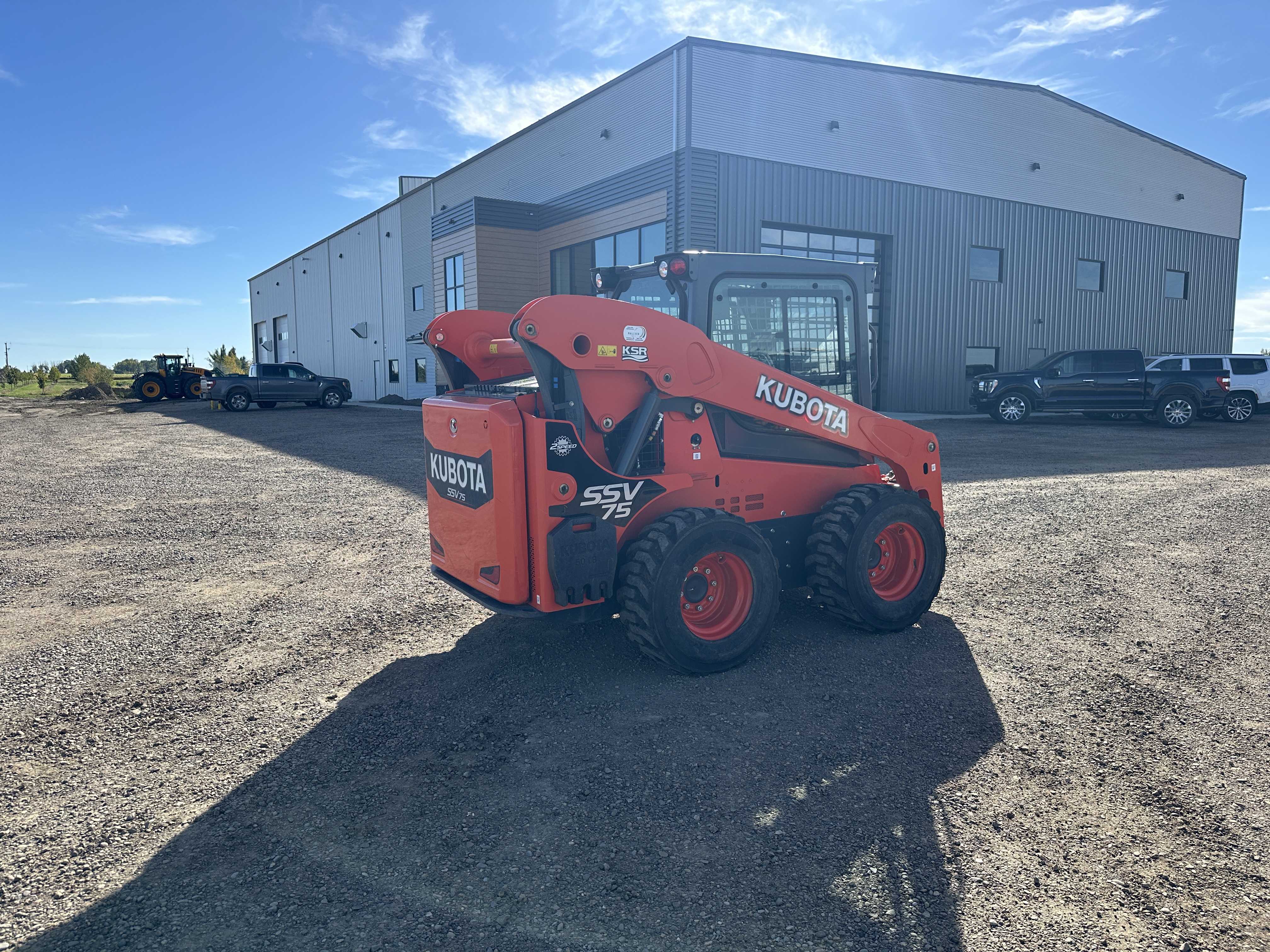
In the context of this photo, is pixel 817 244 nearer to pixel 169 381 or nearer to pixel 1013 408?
pixel 1013 408

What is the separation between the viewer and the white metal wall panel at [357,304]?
37.7 m

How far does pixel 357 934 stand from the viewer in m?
2.48

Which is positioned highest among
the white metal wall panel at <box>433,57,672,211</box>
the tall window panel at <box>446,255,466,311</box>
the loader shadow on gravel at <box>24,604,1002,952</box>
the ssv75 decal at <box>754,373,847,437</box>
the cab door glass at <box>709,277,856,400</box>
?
the white metal wall panel at <box>433,57,672,211</box>

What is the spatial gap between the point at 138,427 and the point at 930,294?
72.6 feet

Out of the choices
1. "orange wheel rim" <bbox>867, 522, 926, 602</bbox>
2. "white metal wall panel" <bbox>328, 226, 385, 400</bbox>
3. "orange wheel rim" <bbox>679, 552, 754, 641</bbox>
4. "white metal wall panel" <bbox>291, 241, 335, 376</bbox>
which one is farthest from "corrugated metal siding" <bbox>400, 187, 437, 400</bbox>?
"orange wheel rim" <bbox>679, 552, 754, 641</bbox>

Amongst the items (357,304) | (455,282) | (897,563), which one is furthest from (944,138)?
(357,304)

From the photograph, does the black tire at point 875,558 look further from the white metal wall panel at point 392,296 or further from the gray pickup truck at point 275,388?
the white metal wall panel at point 392,296

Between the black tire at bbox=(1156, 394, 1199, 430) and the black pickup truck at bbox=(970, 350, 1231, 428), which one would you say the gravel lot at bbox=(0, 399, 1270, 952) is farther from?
the black tire at bbox=(1156, 394, 1199, 430)

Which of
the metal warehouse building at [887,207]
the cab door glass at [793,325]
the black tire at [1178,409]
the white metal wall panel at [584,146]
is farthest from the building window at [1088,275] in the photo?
the cab door glass at [793,325]

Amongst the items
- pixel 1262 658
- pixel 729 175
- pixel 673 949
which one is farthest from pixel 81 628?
pixel 729 175

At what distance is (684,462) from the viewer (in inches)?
180

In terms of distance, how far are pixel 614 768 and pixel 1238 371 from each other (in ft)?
78.6

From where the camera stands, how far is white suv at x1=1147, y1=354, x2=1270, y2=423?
2066 centimetres

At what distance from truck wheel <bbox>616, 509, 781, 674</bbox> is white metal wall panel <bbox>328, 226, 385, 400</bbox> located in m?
34.7
